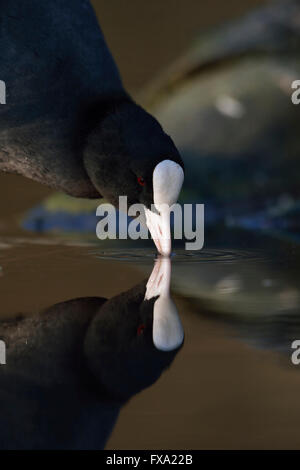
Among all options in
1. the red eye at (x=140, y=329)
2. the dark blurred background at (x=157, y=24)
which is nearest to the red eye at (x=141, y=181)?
the red eye at (x=140, y=329)

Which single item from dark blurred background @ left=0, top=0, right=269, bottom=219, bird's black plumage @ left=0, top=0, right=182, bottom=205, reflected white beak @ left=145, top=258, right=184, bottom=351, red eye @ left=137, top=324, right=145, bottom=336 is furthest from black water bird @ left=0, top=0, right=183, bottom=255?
dark blurred background @ left=0, top=0, right=269, bottom=219

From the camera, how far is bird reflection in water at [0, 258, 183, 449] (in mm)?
2318

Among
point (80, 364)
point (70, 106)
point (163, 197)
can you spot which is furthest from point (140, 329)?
point (70, 106)

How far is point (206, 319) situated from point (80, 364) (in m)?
0.67

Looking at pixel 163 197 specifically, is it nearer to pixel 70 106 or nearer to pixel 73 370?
pixel 70 106

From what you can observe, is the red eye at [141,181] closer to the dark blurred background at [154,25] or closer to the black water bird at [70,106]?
the black water bird at [70,106]

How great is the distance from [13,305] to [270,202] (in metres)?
3.00

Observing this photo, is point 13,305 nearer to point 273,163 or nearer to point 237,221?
point 237,221

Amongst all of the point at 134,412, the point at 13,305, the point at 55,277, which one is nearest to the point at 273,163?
the point at 55,277

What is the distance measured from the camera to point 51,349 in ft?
9.35

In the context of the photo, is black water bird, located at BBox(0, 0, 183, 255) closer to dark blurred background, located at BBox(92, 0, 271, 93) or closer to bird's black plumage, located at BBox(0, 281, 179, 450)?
bird's black plumage, located at BBox(0, 281, 179, 450)

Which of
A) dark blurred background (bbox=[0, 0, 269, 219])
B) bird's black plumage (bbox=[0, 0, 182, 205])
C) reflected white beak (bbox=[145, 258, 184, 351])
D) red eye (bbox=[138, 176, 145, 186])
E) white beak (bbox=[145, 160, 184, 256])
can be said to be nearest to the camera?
reflected white beak (bbox=[145, 258, 184, 351])

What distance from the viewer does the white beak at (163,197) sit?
148 inches

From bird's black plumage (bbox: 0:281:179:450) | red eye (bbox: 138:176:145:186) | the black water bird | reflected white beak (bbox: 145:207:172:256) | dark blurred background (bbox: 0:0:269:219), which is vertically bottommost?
bird's black plumage (bbox: 0:281:179:450)
